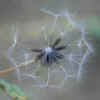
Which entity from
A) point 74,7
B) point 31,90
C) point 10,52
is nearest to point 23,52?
point 10,52

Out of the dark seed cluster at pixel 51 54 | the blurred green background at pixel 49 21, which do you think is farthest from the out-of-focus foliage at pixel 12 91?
the dark seed cluster at pixel 51 54

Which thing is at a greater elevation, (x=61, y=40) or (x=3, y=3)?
(x=3, y=3)

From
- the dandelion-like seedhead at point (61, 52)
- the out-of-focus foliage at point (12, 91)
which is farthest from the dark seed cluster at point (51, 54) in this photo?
the out-of-focus foliage at point (12, 91)

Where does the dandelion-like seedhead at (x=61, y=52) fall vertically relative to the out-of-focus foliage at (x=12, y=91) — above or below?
above

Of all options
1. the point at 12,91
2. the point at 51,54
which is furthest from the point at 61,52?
the point at 12,91

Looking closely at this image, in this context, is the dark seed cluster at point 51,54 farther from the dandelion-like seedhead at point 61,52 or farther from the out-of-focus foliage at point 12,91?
the out-of-focus foliage at point 12,91

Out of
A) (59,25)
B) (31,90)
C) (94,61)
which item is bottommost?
(31,90)

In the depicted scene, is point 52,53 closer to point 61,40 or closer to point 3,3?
point 61,40

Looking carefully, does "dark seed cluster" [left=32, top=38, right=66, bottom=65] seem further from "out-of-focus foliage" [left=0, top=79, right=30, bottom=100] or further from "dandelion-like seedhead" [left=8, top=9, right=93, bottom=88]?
"out-of-focus foliage" [left=0, top=79, right=30, bottom=100]

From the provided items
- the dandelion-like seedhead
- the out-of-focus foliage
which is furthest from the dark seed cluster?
the out-of-focus foliage
